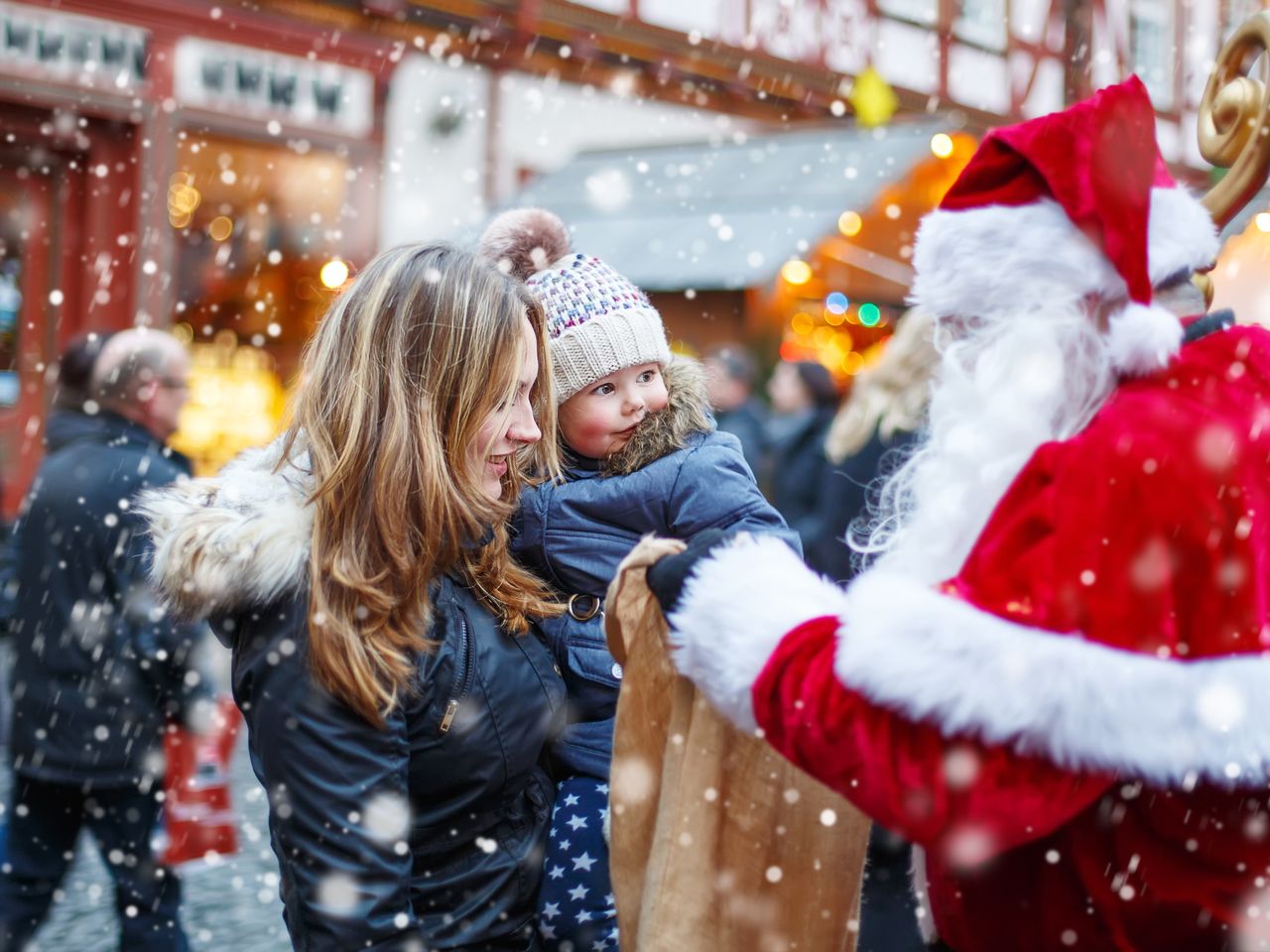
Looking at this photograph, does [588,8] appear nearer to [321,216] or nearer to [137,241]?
[321,216]

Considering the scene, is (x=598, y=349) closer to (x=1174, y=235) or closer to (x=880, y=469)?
(x=1174, y=235)

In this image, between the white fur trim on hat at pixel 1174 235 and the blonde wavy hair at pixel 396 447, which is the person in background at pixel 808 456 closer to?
the blonde wavy hair at pixel 396 447

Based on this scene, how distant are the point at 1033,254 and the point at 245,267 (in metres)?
10.4

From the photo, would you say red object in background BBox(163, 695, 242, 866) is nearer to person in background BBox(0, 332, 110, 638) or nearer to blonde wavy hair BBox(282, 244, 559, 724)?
person in background BBox(0, 332, 110, 638)

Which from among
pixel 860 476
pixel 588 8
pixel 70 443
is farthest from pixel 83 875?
pixel 588 8

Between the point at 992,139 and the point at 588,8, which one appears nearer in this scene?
the point at 992,139

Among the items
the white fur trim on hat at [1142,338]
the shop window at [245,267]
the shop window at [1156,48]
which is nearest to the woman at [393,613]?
the white fur trim on hat at [1142,338]

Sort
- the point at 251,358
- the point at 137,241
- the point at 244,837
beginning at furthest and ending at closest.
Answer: the point at 251,358 → the point at 137,241 → the point at 244,837

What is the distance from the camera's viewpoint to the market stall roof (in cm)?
1008

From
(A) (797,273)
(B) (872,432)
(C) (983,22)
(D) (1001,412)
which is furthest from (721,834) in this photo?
(C) (983,22)

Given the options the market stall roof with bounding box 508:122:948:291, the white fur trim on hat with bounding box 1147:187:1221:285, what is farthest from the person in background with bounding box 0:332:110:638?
the market stall roof with bounding box 508:122:948:291

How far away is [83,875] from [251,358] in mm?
6894

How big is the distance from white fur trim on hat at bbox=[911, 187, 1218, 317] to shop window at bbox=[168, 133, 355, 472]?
9.48 metres

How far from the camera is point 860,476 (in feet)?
17.3
